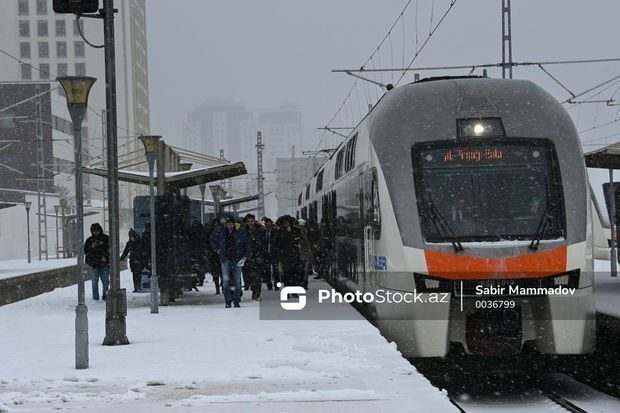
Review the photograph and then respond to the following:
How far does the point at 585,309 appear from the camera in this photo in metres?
11.4

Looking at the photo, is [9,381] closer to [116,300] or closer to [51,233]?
[116,300]

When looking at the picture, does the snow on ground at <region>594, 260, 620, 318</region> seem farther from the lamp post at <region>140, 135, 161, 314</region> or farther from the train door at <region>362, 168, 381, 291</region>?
the lamp post at <region>140, 135, 161, 314</region>

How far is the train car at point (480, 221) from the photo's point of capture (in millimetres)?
11336

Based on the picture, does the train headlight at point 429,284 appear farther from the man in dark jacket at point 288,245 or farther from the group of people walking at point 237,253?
the man in dark jacket at point 288,245

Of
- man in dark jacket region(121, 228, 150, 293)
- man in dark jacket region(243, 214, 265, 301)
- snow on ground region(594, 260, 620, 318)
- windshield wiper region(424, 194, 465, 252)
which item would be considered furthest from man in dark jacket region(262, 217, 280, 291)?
windshield wiper region(424, 194, 465, 252)

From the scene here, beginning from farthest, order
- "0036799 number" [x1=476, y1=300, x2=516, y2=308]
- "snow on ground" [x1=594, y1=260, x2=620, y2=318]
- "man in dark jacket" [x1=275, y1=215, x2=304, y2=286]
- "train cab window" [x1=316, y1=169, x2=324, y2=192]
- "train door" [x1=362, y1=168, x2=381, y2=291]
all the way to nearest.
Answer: "train cab window" [x1=316, y1=169, x2=324, y2=192]
"man in dark jacket" [x1=275, y1=215, x2=304, y2=286]
"snow on ground" [x1=594, y1=260, x2=620, y2=318]
"train door" [x1=362, y1=168, x2=381, y2=291]
"0036799 number" [x1=476, y1=300, x2=516, y2=308]

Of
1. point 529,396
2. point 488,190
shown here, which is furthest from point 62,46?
point 529,396

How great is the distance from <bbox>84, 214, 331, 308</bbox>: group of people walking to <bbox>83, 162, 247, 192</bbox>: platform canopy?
1.09 metres

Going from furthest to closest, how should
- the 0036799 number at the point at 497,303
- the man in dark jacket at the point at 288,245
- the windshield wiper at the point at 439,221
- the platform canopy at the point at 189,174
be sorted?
the platform canopy at the point at 189,174 → the man in dark jacket at the point at 288,245 → the windshield wiper at the point at 439,221 → the 0036799 number at the point at 497,303

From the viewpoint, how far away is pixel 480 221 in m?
11.8

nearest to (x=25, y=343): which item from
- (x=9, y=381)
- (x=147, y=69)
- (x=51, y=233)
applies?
(x=9, y=381)

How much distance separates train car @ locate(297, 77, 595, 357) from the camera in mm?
11336

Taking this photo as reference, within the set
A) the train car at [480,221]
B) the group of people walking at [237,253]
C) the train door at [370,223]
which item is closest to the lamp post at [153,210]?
the group of people walking at [237,253]

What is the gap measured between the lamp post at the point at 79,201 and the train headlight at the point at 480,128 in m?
4.51
